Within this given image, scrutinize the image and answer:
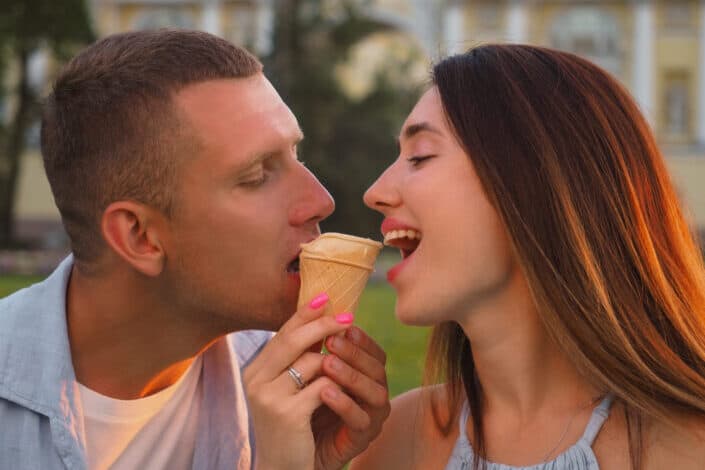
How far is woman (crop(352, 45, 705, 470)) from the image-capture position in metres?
2.79

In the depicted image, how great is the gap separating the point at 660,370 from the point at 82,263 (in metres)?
1.78

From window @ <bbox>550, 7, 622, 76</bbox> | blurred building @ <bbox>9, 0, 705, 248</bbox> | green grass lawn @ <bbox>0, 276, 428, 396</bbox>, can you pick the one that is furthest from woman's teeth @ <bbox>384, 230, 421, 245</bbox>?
window @ <bbox>550, 7, 622, 76</bbox>

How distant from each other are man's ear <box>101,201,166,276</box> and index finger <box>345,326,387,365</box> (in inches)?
26.3

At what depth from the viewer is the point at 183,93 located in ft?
10.5

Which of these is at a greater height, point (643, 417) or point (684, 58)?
point (643, 417)

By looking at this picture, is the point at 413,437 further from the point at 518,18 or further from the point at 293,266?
the point at 518,18

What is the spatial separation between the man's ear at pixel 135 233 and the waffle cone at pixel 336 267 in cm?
53

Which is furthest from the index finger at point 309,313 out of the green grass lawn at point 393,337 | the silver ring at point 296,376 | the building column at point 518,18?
the building column at point 518,18

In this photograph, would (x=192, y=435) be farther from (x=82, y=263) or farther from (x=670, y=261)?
(x=670, y=261)

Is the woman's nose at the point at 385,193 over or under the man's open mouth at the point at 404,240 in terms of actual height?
over

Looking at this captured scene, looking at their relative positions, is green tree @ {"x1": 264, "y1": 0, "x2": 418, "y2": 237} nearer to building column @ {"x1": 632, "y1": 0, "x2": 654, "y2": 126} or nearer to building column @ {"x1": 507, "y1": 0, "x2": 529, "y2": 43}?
building column @ {"x1": 507, "y1": 0, "x2": 529, "y2": 43}

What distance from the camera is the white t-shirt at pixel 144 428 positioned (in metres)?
3.24

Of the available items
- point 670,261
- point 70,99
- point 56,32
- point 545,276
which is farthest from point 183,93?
point 56,32

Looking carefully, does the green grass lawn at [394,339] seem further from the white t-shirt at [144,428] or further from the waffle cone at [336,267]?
the waffle cone at [336,267]
